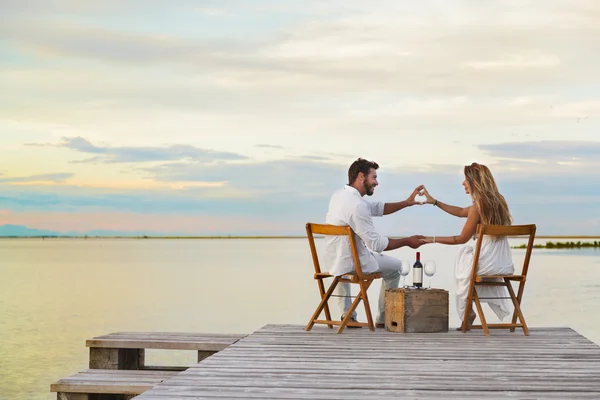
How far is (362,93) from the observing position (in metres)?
24.1

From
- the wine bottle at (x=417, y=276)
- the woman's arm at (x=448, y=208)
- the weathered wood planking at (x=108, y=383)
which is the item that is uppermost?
the woman's arm at (x=448, y=208)

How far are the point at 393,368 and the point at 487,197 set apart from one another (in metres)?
2.32

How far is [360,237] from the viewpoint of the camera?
682 cm

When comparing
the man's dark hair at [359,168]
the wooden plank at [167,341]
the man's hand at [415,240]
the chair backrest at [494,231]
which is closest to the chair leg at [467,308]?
the chair backrest at [494,231]

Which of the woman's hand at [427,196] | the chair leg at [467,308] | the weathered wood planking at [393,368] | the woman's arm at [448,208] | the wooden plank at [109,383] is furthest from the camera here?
the woman's hand at [427,196]

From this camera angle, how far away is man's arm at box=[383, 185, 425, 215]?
24.6 feet

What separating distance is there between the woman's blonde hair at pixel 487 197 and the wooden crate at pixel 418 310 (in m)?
0.72

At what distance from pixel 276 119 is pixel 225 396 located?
82.7 feet

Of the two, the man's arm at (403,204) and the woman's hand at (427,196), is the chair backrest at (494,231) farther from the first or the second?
the man's arm at (403,204)

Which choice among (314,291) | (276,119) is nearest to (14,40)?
(276,119)

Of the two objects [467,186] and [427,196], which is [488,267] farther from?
[427,196]

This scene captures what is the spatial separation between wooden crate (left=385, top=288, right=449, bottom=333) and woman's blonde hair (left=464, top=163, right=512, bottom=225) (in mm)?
719

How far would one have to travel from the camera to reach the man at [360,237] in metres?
6.75

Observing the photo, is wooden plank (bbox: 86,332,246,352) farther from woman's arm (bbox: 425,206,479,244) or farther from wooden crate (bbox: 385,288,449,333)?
woman's arm (bbox: 425,206,479,244)
